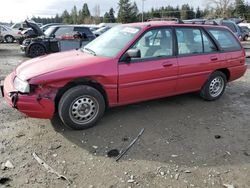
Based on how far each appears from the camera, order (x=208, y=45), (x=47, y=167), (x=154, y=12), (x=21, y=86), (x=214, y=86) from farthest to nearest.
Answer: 1. (x=154, y=12)
2. (x=214, y=86)
3. (x=208, y=45)
4. (x=21, y=86)
5. (x=47, y=167)

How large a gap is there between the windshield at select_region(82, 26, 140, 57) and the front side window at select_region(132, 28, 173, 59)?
194 mm

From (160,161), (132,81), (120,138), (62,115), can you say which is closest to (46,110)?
(62,115)

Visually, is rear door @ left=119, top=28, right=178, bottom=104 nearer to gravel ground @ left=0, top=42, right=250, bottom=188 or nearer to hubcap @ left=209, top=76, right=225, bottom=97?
gravel ground @ left=0, top=42, right=250, bottom=188

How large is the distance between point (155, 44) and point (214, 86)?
1.91m

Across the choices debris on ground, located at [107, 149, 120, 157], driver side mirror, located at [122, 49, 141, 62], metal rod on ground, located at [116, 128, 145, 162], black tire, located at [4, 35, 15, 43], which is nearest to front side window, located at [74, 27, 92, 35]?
driver side mirror, located at [122, 49, 141, 62]

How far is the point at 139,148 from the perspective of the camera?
13.5 ft

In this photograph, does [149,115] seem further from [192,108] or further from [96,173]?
[96,173]

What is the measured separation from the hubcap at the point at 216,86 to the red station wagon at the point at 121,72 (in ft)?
0.07

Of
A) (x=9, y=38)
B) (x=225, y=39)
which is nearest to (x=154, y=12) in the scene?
(x=9, y=38)

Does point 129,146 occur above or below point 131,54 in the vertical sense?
below

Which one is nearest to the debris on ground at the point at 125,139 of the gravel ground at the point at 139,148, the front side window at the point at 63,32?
the gravel ground at the point at 139,148

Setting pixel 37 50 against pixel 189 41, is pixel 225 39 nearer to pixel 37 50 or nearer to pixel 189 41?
pixel 189 41

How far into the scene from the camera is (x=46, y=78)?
422 cm

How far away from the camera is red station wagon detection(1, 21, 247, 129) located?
4.32m
